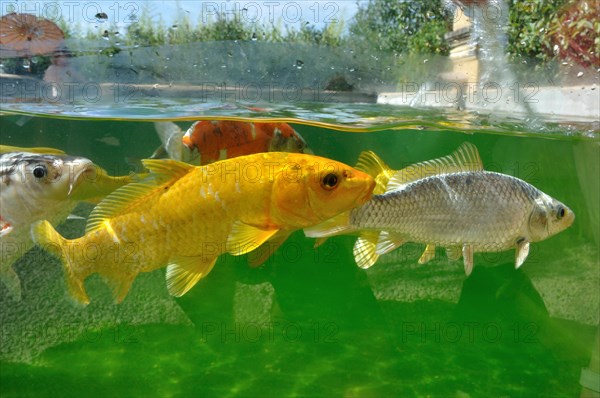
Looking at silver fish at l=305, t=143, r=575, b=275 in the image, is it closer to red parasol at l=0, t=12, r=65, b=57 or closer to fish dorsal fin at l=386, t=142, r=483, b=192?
fish dorsal fin at l=386, t=142, r=483, b=192

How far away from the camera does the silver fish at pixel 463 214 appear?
2670 mm

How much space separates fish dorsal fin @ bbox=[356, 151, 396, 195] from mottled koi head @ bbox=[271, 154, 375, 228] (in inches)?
21.0

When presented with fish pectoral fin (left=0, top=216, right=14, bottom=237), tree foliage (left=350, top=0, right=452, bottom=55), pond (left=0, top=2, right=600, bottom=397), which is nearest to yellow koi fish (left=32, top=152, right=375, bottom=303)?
fish pectoral fin (left=0, top=216, right=14, bottom=237)

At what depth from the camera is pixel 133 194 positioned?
8.39ft

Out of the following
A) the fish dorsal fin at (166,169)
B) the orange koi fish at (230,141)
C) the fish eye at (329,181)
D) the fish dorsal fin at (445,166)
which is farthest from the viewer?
the orange koi fish at (230,141)

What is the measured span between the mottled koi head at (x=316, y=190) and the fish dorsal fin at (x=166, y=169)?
50 centimetres

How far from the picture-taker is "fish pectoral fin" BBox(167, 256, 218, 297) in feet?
8.25

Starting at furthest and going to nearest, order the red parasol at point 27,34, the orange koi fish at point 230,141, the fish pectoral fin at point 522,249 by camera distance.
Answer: the red parasol at point 27,34 → the orange koi fish at point 230,141 → the fish pectoral fin at point 522,249

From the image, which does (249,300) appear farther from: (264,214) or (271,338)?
(264,214)

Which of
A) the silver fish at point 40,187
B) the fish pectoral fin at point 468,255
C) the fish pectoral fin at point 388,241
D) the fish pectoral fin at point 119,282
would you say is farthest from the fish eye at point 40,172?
the fish pectoral fin at point 468,255

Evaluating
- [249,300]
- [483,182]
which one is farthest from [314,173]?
[249,300]

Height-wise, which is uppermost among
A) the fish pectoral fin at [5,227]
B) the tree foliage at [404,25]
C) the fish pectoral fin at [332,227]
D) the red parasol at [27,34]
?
the tree foliage at [404,25]

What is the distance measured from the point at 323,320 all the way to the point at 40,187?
2555mm

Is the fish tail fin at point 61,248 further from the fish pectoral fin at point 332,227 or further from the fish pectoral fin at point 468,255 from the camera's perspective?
the fish pectoral fin at point 468,255
